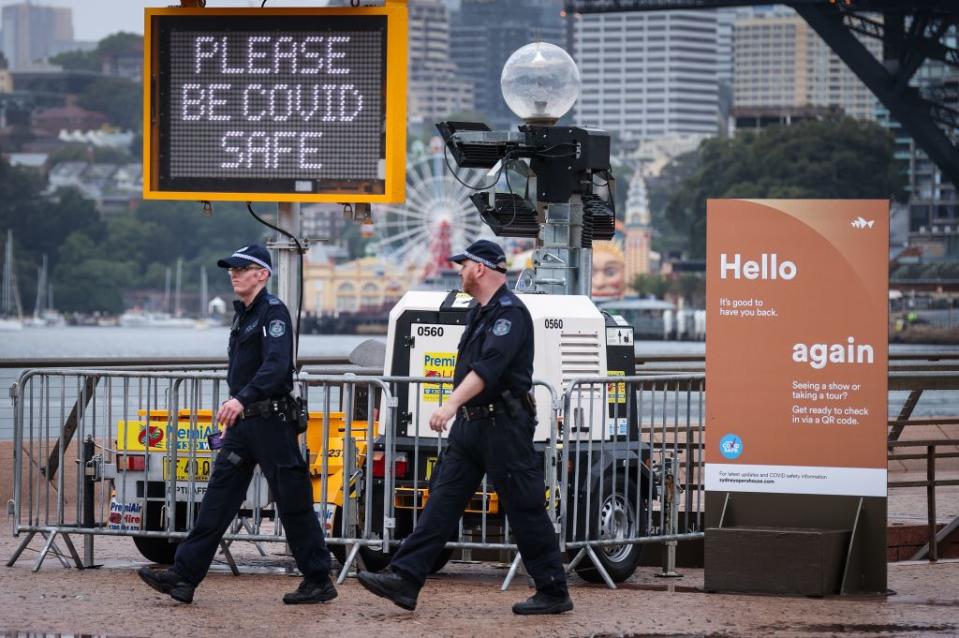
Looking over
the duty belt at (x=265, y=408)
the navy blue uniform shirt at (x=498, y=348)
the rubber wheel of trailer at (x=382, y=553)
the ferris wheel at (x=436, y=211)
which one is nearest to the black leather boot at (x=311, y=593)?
the duty belt at (x=265, y=408)

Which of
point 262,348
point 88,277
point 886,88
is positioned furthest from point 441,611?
point 88,277

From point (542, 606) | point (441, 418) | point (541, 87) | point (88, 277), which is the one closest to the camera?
point (441, 418)

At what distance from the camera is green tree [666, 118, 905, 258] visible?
4304 inches

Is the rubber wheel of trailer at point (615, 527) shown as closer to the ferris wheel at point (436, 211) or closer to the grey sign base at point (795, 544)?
the grey sign base at point (795, 544)

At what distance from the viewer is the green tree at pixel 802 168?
359 feet

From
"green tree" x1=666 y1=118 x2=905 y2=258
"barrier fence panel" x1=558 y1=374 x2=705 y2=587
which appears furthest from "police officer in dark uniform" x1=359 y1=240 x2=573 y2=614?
"green tree" x1=666 y1=118 x2=905 y2=258

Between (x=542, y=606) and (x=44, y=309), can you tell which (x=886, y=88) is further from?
(x=44, y=309)

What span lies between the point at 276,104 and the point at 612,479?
258cm

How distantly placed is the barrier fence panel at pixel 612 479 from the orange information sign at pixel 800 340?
1.94ft

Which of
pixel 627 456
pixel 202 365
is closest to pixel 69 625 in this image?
pixel 627 456

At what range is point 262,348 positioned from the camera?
28.1 feet

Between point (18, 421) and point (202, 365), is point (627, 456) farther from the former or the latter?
point (202, 365)

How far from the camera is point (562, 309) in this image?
1012 centimetres

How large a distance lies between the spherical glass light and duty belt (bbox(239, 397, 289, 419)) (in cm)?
418
